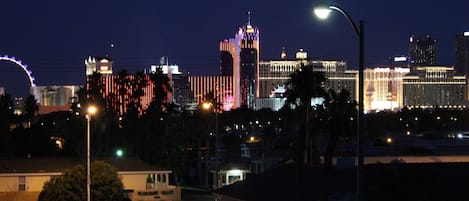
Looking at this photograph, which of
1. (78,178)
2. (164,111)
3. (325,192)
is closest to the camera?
(325,192)

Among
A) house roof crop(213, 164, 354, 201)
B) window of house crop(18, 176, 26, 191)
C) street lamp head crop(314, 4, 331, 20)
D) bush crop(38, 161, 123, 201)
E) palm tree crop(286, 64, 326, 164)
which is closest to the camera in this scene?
street lamp head crop(314, 4, 331, 20)

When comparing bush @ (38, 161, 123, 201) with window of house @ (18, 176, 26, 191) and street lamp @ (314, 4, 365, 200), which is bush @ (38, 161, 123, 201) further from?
street lamp @ (314, 4, 365, 200)

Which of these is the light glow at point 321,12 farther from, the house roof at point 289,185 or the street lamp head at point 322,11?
the house roof at point 289,185

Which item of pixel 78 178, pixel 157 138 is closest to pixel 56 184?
pixel 78 178

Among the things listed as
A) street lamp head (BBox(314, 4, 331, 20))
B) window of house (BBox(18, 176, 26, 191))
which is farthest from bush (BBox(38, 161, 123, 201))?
street lamp head (BBox(314, 4, 331, 20))

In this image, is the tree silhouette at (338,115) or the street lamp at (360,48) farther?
the tree silhouette at (338,115)

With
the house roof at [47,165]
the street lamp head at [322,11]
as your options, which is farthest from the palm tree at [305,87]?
the street lamp head at [322,11]

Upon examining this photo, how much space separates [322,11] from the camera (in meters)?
19.0

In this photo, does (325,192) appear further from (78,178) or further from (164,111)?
(164,111)

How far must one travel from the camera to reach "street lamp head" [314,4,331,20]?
62.0ft

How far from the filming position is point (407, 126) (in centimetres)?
18625

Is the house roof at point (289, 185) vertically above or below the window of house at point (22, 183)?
above

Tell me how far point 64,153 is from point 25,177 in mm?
25937

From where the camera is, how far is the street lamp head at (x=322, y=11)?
18906 millimetres
